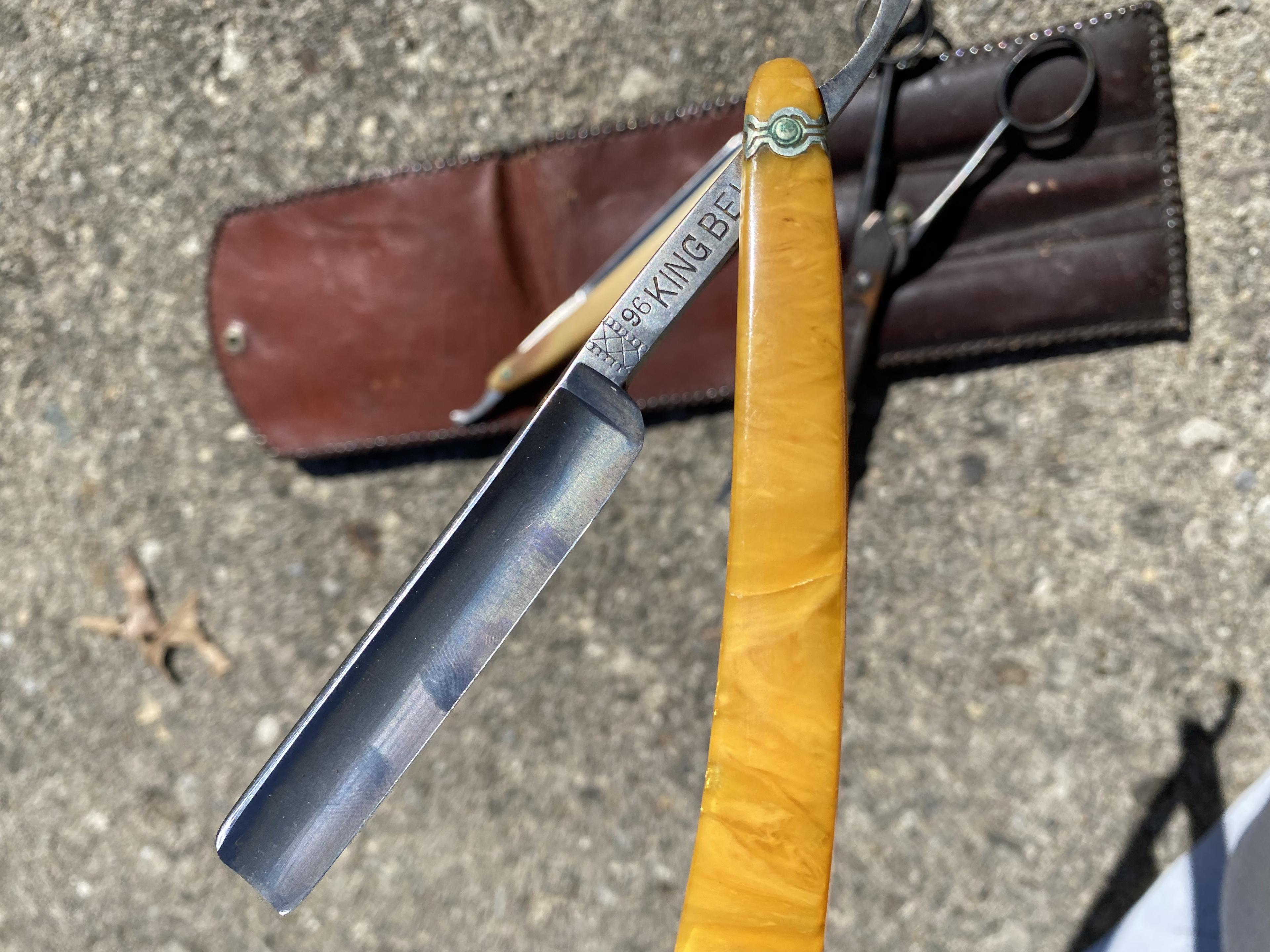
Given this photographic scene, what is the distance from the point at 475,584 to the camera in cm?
75

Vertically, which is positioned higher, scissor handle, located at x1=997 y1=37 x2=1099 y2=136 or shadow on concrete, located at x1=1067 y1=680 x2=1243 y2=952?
scissor handle, located at x1=997 y1=37 x2=1099 y2=136

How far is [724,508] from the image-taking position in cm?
117

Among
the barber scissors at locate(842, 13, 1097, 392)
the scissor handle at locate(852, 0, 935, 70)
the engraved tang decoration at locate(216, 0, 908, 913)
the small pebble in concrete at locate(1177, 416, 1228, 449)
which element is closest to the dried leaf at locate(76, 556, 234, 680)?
the engraved tang decoration at locate(216, 0, 908, 913)

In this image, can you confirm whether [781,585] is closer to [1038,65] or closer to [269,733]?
[1038,65]

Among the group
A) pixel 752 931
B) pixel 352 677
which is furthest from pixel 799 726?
pixel 352 677

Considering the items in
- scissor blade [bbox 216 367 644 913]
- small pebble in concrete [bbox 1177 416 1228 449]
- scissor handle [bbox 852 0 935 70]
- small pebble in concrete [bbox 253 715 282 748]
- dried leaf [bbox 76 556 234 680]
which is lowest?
small pebble in concrete [bbox 253 715 282 748]

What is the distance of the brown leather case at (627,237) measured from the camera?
3.20 feet

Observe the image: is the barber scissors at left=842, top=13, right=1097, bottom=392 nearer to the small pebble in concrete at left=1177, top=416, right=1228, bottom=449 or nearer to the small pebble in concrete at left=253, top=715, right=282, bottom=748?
the small pebble in concrete at left=1177, top=416, right=1228, bottom=449

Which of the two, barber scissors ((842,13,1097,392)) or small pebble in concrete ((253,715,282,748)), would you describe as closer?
barber scissors ((842,13,1097,392))

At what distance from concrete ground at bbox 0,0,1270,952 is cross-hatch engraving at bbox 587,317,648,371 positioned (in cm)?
43

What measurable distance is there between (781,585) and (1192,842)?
0.76 m

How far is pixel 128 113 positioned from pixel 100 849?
1061 mm

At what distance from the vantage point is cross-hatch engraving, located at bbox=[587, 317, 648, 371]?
2.40ft

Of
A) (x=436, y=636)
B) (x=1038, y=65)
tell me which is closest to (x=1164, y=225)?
(x=1038, y=65)
